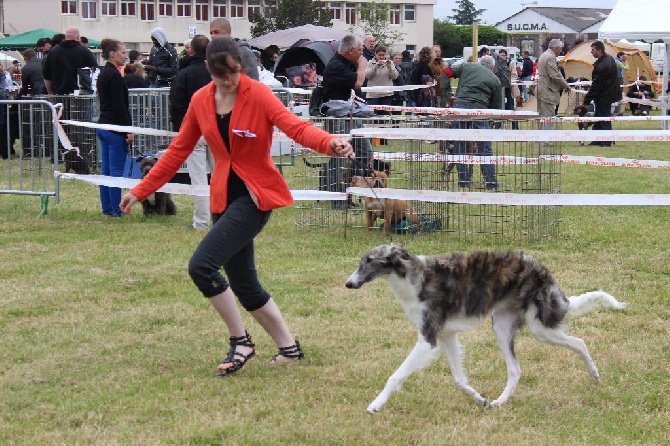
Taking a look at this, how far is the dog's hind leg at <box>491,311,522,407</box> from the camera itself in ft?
17.4

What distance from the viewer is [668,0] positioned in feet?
65.9

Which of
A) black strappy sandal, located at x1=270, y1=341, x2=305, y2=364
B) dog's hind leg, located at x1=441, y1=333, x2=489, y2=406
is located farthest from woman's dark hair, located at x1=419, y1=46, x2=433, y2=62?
dog's hind leg, located at x1=441, y1=333, x2=489, y2=406

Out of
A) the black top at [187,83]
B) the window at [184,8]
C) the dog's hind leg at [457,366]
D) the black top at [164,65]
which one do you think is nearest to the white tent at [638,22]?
the black top at [164,65]

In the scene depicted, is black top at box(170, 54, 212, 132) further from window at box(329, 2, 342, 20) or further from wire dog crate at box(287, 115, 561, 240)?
window at box(329, 2, 342, 20)

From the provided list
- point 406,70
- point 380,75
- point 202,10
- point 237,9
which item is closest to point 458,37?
point 237,9

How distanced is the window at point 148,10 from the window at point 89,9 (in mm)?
3781

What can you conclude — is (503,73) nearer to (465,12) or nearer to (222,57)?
(222,57)

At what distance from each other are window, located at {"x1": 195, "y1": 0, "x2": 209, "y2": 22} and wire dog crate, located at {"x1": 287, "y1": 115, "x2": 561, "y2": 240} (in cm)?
6811

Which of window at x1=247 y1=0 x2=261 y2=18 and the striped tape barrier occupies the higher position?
window at x1=247 y1=0 x2=261 y2=18

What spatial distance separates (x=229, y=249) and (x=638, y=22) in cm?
1663

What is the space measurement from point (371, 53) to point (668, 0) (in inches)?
253

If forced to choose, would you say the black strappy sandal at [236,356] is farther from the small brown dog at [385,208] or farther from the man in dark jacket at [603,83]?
the man in dark jacket at [603,83]

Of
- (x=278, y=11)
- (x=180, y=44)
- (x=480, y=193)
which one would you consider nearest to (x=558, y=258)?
(x=480, y=193)

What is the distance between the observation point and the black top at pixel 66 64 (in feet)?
50.9
